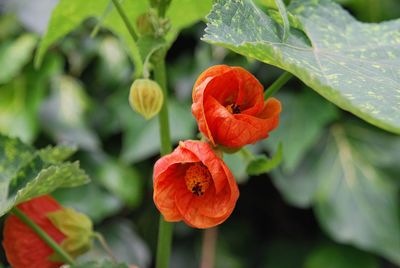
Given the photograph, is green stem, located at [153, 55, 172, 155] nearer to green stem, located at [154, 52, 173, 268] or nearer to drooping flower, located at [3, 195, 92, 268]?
green stem, located at [154, 52, 173, 268]

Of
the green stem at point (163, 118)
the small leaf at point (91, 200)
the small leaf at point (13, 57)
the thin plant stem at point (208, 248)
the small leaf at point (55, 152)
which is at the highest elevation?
the green stem at point (163, 118)

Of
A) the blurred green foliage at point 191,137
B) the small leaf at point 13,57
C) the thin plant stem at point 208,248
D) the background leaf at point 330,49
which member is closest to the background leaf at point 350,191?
the blurred green foliage at point 191,137

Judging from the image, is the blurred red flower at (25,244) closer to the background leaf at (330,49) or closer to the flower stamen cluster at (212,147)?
the flower stamen cluster at (212,147)

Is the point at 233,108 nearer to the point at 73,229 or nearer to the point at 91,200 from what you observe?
the point at 73,229

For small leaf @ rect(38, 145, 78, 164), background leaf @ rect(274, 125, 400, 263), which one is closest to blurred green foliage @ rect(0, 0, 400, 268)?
background leaf @ rect(274, 125, 400, 263)

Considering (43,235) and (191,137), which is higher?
(43,235)

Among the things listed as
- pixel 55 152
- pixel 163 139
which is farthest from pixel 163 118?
pixel 55 152
